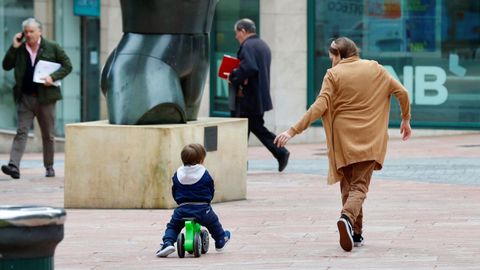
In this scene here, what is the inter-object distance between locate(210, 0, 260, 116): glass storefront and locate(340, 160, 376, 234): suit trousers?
1250 centimetres

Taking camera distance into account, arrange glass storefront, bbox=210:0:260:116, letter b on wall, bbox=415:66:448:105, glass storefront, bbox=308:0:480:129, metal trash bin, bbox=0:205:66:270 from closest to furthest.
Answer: metal trash bin, bbox=0:205:66:270, glass storefront, bbox=308:0:480:129, letter b on wall, bbox=415:66:448:105, glass storefront, bbox=210:0:260:116

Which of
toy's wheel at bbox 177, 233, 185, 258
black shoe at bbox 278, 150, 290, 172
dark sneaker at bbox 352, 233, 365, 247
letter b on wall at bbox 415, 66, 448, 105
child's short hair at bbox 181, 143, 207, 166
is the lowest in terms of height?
black shoe at bbox 278, 150, 290, 172

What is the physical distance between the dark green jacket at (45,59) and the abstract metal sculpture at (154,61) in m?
2.64

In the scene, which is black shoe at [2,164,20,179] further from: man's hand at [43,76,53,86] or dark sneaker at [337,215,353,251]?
dark sneaker at [337,215,353,251]

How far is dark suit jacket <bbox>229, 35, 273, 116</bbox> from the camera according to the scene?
53.5 feet

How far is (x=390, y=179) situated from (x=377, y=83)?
537 centimetres

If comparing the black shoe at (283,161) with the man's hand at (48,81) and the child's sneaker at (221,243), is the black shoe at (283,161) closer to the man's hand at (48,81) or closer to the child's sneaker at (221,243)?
the man's hand at (48,81)

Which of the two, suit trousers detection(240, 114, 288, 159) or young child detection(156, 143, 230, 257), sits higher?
young child detection(156, 143, 230, 257)

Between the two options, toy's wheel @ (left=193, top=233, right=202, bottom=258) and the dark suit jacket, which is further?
the dark suit jacket

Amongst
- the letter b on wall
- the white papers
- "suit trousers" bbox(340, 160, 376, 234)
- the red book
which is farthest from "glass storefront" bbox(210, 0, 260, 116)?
"suit trousers" bbox(340, 160, 376, 234)

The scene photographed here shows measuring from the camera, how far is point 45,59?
16141 millimetres

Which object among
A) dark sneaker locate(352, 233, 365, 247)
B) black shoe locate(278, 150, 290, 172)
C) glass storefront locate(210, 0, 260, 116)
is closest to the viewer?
dark sneaker locate(352, 233, 365, 247)

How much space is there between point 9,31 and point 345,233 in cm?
1450

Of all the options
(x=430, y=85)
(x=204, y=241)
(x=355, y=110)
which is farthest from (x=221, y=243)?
(x=430, y=85)
